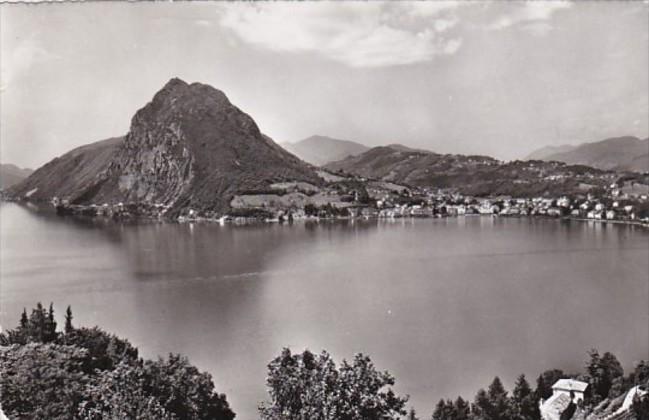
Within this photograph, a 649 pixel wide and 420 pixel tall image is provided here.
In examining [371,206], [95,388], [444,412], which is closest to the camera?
[95,388]

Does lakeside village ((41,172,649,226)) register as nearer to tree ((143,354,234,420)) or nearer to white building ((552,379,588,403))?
white building ((552,379,588,403))

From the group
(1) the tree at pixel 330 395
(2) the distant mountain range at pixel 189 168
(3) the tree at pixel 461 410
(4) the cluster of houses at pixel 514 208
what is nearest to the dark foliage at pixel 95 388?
(1) the tree at pixel 330 395

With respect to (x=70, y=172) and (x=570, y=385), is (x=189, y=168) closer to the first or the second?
(x=70, y=172)

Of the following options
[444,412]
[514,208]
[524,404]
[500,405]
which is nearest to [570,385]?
[524,404]

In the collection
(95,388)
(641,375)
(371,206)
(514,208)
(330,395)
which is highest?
(371,206)

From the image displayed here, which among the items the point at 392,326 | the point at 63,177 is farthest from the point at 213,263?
the point at 63,177

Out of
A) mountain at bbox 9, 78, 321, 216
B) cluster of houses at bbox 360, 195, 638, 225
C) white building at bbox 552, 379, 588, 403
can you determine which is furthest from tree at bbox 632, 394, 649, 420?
mountain at bbox 9, 78, 321, 216

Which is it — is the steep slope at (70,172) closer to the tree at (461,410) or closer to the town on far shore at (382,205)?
the town on far shore at (382,205)
